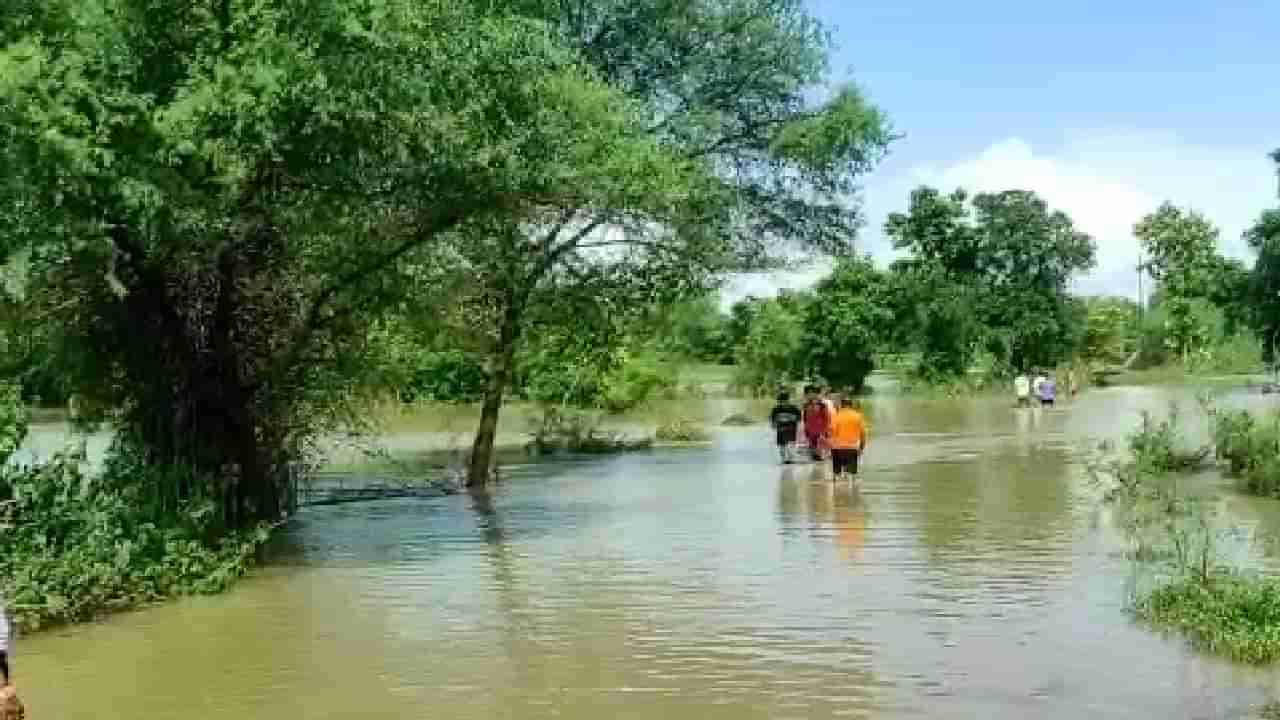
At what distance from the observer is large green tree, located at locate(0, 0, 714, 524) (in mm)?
15547

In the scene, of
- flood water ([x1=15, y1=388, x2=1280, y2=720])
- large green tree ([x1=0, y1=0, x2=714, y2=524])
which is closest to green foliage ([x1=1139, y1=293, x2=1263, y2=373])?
flood water ([x1=15, y1=388, x2=1280, y2=720])

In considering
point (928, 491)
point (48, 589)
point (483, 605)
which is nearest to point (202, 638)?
point (48, 589)

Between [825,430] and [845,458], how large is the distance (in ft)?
12.1

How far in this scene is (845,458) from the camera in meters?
26.5

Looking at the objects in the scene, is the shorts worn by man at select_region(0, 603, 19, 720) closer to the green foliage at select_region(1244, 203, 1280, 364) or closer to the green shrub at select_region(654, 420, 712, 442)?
the green shrub at select_region(654, 420, 712, 442)

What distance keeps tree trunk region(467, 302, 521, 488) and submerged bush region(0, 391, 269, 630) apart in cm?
1250

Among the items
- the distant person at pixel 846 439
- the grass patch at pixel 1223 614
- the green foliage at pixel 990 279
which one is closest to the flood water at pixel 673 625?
the grass patch at pixel 1223 614

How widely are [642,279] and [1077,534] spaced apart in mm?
13604

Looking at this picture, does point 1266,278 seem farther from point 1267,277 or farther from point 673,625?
point 673,625

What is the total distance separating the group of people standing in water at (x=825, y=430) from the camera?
26.3m

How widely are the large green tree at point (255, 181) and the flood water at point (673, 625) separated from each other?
7.35 feet

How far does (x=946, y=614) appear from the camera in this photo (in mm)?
14016

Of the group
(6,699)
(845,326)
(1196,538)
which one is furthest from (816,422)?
(845,326)

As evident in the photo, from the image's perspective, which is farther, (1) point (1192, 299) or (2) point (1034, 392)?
(1) point (1192, 299)
